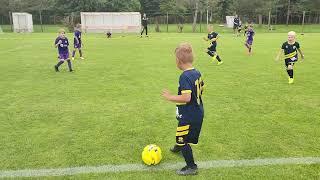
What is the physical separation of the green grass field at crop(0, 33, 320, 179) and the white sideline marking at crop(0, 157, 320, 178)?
5.3 inches

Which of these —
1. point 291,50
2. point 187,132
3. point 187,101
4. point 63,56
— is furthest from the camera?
point 63,56

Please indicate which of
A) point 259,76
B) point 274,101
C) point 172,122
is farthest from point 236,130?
point 259,76

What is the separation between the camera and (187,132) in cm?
531

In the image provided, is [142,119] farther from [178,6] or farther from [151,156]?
[178,6]

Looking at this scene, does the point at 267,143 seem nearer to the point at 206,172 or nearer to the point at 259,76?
the point at 206,172

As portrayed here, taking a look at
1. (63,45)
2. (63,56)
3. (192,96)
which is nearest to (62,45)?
(63,45)

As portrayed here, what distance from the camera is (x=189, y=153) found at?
544cm

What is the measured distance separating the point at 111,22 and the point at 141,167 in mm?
42620

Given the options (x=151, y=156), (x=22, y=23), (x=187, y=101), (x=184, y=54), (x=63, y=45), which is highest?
(x=22, y=23)

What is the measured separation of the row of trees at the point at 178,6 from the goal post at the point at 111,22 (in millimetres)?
14533

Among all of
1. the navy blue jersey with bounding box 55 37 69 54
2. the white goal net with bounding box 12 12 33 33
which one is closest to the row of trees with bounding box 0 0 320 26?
the white goal net with bounding box 12 12 33 33

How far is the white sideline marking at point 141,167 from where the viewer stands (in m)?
5.59

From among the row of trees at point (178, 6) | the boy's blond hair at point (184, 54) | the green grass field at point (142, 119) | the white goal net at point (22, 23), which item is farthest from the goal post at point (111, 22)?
the boy's blond hair at point (184, 54)

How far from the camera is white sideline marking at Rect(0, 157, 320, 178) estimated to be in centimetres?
559
